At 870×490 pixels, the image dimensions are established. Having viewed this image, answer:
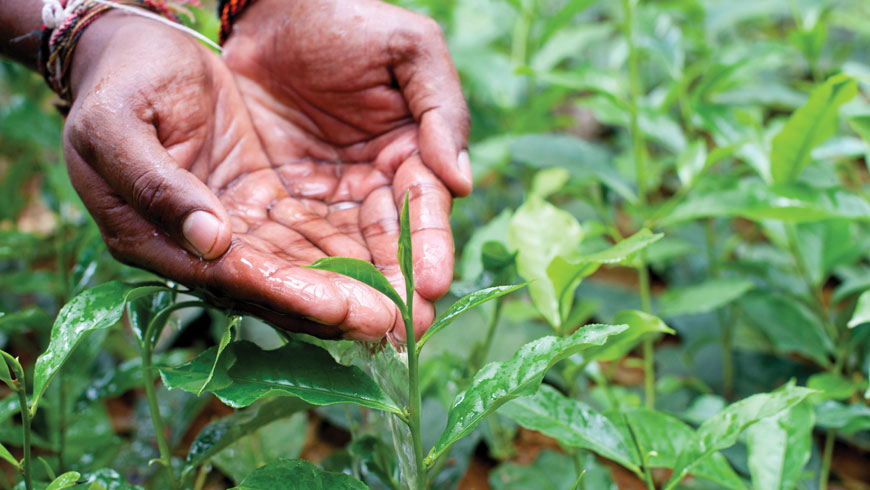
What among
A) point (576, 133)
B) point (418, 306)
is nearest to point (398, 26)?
point (418, 306)

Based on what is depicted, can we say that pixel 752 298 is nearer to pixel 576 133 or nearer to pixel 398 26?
pixel 398 26

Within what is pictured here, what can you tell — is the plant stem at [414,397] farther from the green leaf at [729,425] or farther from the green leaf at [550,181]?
the green leaf at [550,181]

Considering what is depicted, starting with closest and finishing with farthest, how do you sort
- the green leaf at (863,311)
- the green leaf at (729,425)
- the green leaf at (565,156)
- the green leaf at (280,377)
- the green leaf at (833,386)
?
the green leaf at (280,377) < the green leaf at (729,425) < the green leaf at (863,311) < the green leaf at (833,386) < the green leaf at (565,156)

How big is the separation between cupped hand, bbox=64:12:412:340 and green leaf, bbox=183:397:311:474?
0.49 feet

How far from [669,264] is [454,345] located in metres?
0.90

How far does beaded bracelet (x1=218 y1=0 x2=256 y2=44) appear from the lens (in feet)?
4.40

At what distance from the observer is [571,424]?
976mm

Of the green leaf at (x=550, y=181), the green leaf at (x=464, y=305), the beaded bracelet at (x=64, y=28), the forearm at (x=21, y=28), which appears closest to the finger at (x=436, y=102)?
the green leaf at (x=464, y=305)

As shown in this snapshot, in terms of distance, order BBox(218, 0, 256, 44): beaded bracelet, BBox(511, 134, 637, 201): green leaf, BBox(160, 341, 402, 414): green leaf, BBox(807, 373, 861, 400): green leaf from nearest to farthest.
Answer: BBox(160, 341, 402, 414): green leaf, BBox(807, 373, 861, 400): green leaf, BBox(218, 0, 256, 44): beaded bracelet, BBox(511, 134, 637, 201): green leaf

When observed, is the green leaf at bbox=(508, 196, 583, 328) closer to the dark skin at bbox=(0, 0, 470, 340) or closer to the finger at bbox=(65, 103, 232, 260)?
the dark skin at bbox=(0, 0, 470, 340)

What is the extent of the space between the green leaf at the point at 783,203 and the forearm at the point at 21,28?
124 centimetres

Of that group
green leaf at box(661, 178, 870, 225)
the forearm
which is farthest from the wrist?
green leaf at box(661, 178, 870, 225)

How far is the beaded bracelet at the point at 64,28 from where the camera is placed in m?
1.13

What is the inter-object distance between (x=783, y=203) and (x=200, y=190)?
3.34ft
